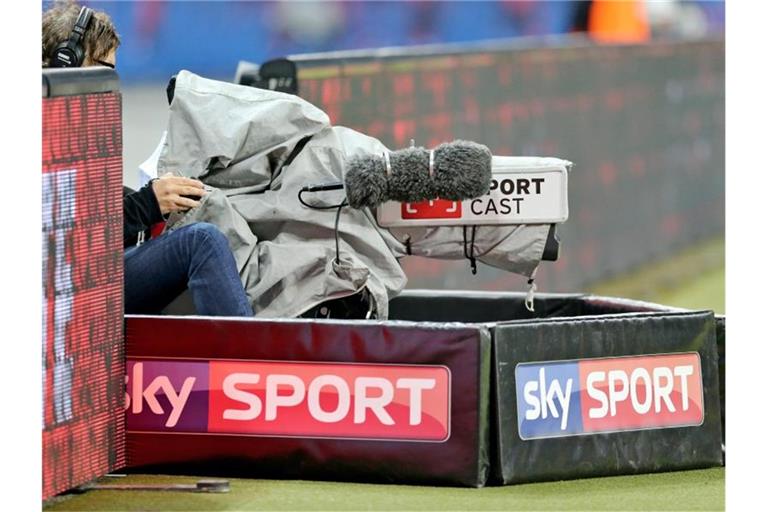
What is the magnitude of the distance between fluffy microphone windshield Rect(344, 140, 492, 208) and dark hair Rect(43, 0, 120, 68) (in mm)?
840

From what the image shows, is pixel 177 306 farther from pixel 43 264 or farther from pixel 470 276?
pixel 470 276

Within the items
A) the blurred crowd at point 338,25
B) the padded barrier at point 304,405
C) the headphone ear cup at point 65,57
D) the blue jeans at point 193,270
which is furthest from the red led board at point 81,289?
the blurred crowd at point 338,25

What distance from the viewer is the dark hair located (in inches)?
165

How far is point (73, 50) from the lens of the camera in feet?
13.4

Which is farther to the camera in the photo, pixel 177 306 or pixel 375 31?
pixel 375 31

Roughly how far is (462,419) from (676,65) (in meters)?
6.60

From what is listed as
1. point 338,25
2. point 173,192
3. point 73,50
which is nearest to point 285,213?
point 173,192

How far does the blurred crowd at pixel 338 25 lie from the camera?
32.0 feet

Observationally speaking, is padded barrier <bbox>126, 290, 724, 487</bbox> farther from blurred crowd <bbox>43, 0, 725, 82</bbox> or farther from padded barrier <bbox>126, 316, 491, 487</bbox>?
blurred crowd <bbox>43, 0, 725, 82</bbox>

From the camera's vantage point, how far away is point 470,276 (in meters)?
7.78

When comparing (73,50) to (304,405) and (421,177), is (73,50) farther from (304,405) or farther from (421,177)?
(304,405)

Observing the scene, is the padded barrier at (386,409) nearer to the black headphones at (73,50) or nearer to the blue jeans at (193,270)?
the blue jeans at (193,270)

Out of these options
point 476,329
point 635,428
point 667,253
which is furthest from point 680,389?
point 667,253

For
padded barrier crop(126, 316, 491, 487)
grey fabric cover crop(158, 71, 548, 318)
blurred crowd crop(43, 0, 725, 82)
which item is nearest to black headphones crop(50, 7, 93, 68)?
grey fabric cover crop(158, 71, 548, 318)
